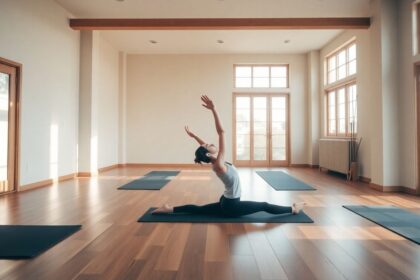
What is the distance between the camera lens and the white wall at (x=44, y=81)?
4.36 m

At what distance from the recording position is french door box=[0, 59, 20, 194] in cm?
416

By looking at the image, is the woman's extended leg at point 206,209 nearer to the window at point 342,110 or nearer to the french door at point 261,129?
the window at point 342,110

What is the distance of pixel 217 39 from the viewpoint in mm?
7293

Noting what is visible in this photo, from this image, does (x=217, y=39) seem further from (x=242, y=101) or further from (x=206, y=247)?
(x=206, y=247)

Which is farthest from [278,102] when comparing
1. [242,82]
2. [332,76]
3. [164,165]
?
[164,165]

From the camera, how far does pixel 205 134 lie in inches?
335

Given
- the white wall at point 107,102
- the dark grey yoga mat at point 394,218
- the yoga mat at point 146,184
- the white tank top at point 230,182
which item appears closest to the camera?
the dark grey yoga mat at point 394,218

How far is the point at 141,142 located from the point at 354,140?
5784 millimetres

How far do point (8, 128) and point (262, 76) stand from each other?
670 centimetres

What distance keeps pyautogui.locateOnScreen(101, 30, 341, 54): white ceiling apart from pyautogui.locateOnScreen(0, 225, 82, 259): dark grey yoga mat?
538 centimetres

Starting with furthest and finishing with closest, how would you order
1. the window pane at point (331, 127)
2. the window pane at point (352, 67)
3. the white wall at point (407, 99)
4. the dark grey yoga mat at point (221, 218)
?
the window pane at point (331, 127)
the window pane at point (352, 67)
the white wall at point (407, 99)
the dark grey yoga mat at point (221, 218)

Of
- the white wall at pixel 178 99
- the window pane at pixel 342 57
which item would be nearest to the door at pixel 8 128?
the white wall at pixel 178 99

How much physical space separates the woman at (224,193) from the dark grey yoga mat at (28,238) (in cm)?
96

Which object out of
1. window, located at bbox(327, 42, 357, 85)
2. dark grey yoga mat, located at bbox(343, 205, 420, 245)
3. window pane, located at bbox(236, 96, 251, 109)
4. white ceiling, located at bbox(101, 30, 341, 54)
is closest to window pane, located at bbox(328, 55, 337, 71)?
window, located at bbox(327, 42, 357, 85)
